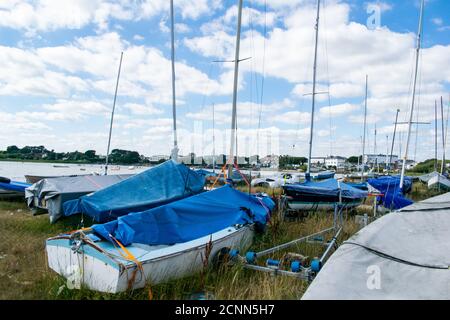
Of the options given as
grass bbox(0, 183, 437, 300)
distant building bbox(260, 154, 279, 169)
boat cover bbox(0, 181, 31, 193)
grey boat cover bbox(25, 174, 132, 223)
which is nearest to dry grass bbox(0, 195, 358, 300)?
grass bbox(0, 183, 437, 300)

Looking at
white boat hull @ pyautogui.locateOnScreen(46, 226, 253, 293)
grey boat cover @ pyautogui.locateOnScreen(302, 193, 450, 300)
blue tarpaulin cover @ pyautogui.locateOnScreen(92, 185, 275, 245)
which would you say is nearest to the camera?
grey boat cover @ pyautogui.locateOnScreen(302, 193, 450, 300)

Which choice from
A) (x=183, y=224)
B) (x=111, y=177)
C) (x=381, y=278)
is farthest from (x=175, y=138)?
(x=381, y=278)

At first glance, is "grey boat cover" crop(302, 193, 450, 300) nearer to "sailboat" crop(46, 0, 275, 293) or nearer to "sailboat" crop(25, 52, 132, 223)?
"sailboat" crop(46, 0, 275, 293)

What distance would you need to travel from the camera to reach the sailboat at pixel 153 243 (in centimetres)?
402

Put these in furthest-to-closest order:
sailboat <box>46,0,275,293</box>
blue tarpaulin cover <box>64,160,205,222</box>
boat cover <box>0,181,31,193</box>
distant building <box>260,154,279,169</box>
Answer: distant building <box>260,154,279,169</box> → boat cover <box>0,181,31,193</box> → blue tarpaulin cover <box>64,160,205,222</box> → sailboat <box>46,0,275,293</box>

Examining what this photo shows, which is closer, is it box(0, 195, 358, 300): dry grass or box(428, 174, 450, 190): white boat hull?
box(0, 195, 358, 300): dry grass

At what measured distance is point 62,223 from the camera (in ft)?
27.6

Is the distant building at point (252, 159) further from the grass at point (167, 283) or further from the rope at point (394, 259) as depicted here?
the rope at point (394, 259)

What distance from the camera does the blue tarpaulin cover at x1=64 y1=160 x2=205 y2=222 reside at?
23.6ft

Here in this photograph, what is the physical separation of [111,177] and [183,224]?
645 centimetres

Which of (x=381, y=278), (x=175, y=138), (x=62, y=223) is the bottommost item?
(x=62, y=223)

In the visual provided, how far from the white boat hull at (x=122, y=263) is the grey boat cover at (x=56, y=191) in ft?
12.9

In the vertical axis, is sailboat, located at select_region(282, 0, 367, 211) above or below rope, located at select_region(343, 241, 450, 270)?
below
